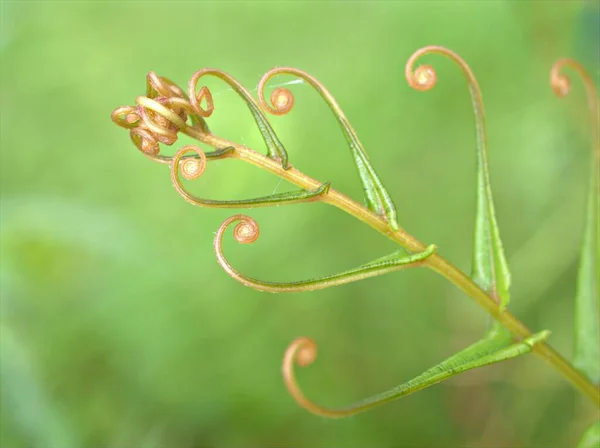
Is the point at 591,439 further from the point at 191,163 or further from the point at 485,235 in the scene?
the point at 191,163

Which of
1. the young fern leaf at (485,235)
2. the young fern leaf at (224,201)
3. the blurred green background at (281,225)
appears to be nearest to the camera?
the young fern leaf at (224,201)

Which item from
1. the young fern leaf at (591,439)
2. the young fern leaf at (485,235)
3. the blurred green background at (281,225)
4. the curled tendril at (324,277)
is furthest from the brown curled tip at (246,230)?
the blurred green background at (281,225)

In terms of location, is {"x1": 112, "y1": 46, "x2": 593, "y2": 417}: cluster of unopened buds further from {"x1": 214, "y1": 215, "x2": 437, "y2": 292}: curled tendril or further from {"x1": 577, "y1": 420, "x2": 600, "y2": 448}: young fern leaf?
{"x1": 577, "y1": 420, "x2": 600, "y2": 448}: young fern leaf

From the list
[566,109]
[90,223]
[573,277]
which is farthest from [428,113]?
[90,223]

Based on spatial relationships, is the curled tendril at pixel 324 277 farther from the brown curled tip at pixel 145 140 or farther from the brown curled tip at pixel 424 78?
the brown curled tip at pixel 424 78

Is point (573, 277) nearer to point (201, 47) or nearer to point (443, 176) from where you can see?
point (443, 176)

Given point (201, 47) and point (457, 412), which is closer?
point (457, 412)

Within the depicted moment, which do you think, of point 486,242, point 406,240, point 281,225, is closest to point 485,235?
point 486,242
